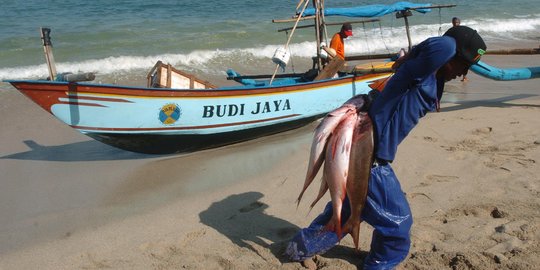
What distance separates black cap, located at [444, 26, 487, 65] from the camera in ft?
9.21

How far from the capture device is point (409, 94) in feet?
9.87

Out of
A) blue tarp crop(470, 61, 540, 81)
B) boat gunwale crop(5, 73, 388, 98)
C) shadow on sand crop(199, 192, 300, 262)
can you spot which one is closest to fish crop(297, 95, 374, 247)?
shadow on sand crop(199, 192, 300, 262)

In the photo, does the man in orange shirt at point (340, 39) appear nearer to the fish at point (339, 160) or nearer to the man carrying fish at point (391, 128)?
the man carrying fish at point (391, 128)

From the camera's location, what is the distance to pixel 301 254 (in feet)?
12.1

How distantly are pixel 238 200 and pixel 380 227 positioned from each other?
6.46ft

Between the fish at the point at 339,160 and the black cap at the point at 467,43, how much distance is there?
68 centimetres

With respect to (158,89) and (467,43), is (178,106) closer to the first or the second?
(158,89)

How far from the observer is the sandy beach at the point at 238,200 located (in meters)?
3.92

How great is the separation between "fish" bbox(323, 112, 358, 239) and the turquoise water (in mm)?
6964

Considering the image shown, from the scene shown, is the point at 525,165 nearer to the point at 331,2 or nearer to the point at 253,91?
the point at 253,91

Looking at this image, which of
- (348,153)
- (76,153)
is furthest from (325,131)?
(76,153)

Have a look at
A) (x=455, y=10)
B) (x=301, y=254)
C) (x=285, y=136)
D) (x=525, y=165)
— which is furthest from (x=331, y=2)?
(x=301, y=254)

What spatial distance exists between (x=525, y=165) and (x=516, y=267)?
2.06 meters

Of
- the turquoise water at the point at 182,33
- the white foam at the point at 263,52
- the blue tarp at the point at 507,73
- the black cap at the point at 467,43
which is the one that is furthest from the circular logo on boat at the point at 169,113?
the white foam at the point at 263,52
